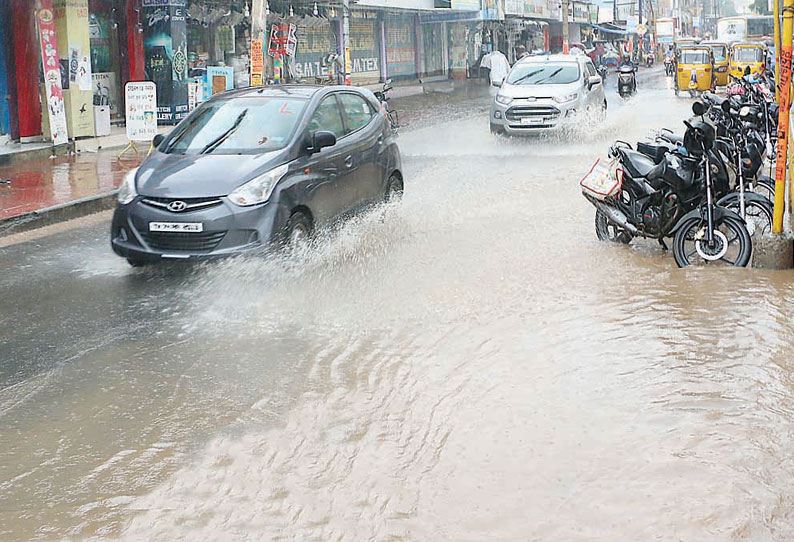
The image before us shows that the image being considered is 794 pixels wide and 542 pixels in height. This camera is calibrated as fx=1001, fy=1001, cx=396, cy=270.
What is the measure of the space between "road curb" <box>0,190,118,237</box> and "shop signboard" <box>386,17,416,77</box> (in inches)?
1087

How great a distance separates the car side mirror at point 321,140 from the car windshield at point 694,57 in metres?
31.6

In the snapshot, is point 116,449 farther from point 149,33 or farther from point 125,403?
point 149,33

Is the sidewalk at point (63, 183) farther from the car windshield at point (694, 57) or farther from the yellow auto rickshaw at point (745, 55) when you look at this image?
the yellow auto rickshaw at point (745, 55)

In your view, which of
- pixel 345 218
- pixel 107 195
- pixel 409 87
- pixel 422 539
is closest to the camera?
pixel 422 539

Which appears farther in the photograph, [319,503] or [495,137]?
[495,137]

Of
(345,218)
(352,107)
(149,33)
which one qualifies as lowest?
(345,218)

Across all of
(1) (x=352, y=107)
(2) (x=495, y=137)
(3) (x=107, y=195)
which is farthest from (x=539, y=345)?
(2) (x=495, y=137)

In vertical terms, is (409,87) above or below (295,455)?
above

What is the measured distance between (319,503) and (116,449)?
1216mm

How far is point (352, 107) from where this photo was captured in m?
10.2

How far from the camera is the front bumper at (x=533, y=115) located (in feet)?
61.6

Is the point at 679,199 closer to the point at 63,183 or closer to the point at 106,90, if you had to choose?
the point at 63,183

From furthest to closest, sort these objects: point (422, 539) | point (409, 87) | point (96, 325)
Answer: point (409, 87), point (96, 325), point (422, 539)

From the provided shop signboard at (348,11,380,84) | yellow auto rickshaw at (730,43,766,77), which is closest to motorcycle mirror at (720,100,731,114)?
shop signboard at (348,11,380,84)
